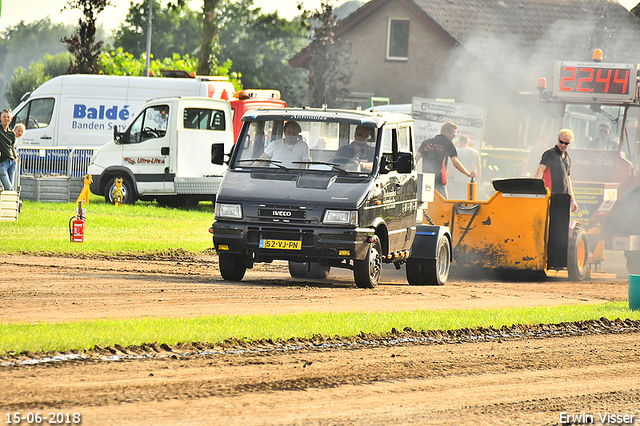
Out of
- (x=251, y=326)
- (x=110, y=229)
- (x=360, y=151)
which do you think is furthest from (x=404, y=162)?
(x=110, y=229)

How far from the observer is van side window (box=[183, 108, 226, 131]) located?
23.7 meters

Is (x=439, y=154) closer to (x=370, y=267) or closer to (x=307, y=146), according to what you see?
(x=307, y=146)

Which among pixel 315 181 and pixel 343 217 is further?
pixel 315 181

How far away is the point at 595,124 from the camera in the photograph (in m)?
18.2

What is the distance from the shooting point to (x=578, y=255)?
1532 centimetres

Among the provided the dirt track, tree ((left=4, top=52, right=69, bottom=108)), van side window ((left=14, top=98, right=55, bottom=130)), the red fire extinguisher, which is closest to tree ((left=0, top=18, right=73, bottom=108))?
tree ((left=4, top=52, right=69, bottom=108))

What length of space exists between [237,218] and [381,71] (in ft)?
107

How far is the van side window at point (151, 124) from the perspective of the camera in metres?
23.6

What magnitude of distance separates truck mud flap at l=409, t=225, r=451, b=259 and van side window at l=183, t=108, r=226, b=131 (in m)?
11.2

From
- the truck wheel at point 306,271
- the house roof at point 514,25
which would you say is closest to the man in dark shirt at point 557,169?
the truck wheel at point 306,271

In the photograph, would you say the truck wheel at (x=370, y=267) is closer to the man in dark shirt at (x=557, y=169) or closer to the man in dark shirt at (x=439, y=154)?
the man in dark shirt at (x=557, y=169)

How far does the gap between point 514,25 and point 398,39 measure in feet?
17.0

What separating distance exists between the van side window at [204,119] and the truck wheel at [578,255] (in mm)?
11106

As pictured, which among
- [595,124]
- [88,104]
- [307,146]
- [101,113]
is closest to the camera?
[307,146]
